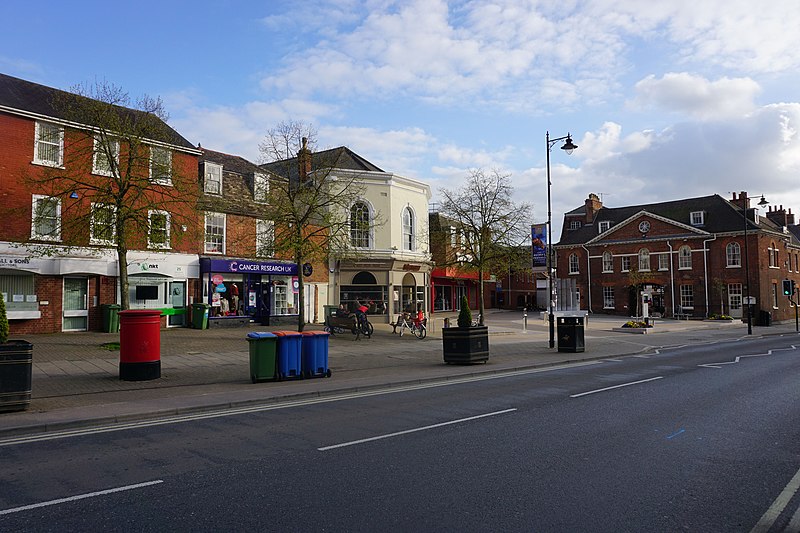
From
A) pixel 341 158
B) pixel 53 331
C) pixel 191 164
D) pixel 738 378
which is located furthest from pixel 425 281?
pixel 738 378

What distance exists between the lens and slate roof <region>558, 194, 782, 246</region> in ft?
168

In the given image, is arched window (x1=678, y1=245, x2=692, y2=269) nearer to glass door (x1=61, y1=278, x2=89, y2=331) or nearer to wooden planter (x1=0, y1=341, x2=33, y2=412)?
glass door (x1=61, y1=278, x2=89, y2=331)

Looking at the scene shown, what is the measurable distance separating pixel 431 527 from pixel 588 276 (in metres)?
58.7

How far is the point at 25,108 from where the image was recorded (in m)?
21.8

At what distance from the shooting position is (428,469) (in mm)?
6285

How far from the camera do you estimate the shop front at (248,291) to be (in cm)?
2670

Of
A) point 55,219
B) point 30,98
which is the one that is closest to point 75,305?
point 55,219

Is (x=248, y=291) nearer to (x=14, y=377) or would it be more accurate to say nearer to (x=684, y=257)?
(x=14, y=377)

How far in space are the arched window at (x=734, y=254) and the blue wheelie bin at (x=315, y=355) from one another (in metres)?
48.1

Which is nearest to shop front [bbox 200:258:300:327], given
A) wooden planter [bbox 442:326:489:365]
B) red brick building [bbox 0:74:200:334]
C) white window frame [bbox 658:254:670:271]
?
red brick building [bbox 0:74:200:334]

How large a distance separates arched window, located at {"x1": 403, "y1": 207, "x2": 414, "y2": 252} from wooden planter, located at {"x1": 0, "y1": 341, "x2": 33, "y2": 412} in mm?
26126

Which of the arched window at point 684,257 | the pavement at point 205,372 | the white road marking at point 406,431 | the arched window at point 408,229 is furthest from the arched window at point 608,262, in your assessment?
the white road marking at point 406,431

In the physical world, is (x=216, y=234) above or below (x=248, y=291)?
above

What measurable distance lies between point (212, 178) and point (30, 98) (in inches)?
323
